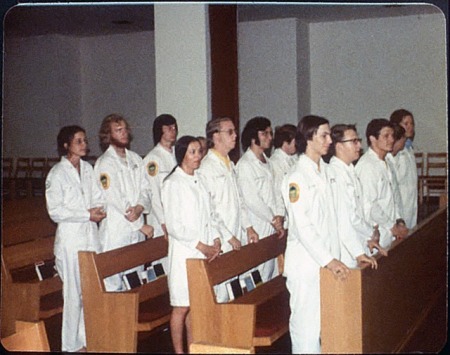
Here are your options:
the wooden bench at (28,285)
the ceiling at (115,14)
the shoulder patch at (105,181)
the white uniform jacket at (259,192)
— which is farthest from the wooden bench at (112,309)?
the ceiling at (115,14)

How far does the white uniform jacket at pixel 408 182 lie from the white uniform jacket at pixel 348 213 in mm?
140

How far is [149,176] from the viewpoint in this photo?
2.55 meters

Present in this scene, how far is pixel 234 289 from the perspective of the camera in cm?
246

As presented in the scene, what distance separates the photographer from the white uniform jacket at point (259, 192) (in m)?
2.60

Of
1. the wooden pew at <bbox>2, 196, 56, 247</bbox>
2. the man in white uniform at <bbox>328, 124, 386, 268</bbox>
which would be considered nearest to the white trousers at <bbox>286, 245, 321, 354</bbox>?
the man in white uniform at <bbox>328, 124, 386, 268</bbox>

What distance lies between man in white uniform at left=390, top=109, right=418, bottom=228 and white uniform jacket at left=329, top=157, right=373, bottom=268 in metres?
0.14

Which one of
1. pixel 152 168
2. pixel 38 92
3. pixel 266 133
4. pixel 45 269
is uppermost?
pixel 38 92

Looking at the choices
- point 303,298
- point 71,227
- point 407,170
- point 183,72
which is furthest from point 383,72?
point 71,227

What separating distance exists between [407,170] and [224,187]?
682 millimetres

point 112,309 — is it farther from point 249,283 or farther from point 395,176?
point 395,176

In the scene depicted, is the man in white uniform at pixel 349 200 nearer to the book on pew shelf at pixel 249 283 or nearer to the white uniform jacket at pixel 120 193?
the book on pew shelf at pixel 249 283

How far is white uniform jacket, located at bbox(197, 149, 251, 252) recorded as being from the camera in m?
2.55

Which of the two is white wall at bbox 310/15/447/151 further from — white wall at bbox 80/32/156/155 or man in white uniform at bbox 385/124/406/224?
white wall at bbox 80/32/156/155

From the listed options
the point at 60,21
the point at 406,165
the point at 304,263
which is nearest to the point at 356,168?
the point at 406,165
